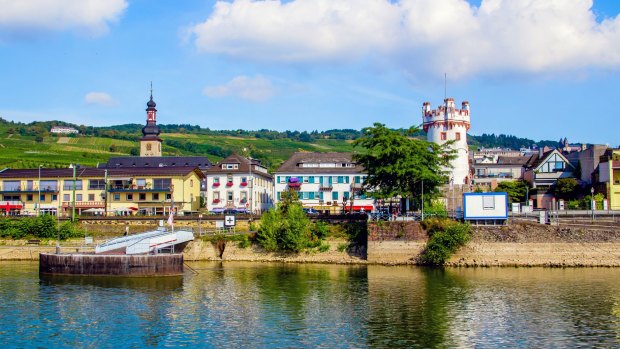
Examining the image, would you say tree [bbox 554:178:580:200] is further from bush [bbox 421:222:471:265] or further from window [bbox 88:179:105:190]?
window [bbox 88:179:105:190]

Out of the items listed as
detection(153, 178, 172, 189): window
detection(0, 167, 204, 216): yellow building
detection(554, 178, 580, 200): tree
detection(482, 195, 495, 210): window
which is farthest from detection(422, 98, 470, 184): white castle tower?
detection(153, 178, 172, 189): window

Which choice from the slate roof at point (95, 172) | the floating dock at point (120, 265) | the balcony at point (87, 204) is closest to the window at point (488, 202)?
the floating dock at point (120, 265)

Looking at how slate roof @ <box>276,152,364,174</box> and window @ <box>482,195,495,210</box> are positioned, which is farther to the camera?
slate roof @ <box>276,152,364,174</box>

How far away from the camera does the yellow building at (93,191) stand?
110688 millimetres

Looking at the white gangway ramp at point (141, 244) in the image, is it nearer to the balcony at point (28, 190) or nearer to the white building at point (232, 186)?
the white building at point (232, 186)

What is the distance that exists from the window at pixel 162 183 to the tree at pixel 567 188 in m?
61.1

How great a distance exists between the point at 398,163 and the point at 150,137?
9276cm

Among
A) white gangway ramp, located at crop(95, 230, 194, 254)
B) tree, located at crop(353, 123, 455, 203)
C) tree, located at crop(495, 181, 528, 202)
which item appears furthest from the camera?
tree, located at crop(495, 181, 528, 202)

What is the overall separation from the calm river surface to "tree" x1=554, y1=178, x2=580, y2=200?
41.5m

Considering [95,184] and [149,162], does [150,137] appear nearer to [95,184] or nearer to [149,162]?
[149,162]

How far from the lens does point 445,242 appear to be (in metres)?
73.0

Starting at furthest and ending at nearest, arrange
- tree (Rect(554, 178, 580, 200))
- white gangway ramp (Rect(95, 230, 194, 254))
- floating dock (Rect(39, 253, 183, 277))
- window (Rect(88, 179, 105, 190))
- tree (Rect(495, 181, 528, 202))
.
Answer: tree (Rect(495, 181, 528, 202)) < window (Rect(88, 179, 105, 190)) < tree (Rect(554, 178, 580, 200)) < white gangway ramp (Rect(95, 230, 194, 254)) < floating dock (Rect(39, 253, 183, 277))

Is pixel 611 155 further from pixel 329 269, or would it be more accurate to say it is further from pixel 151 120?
pixel 151 120

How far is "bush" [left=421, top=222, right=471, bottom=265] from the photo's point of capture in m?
72.7
